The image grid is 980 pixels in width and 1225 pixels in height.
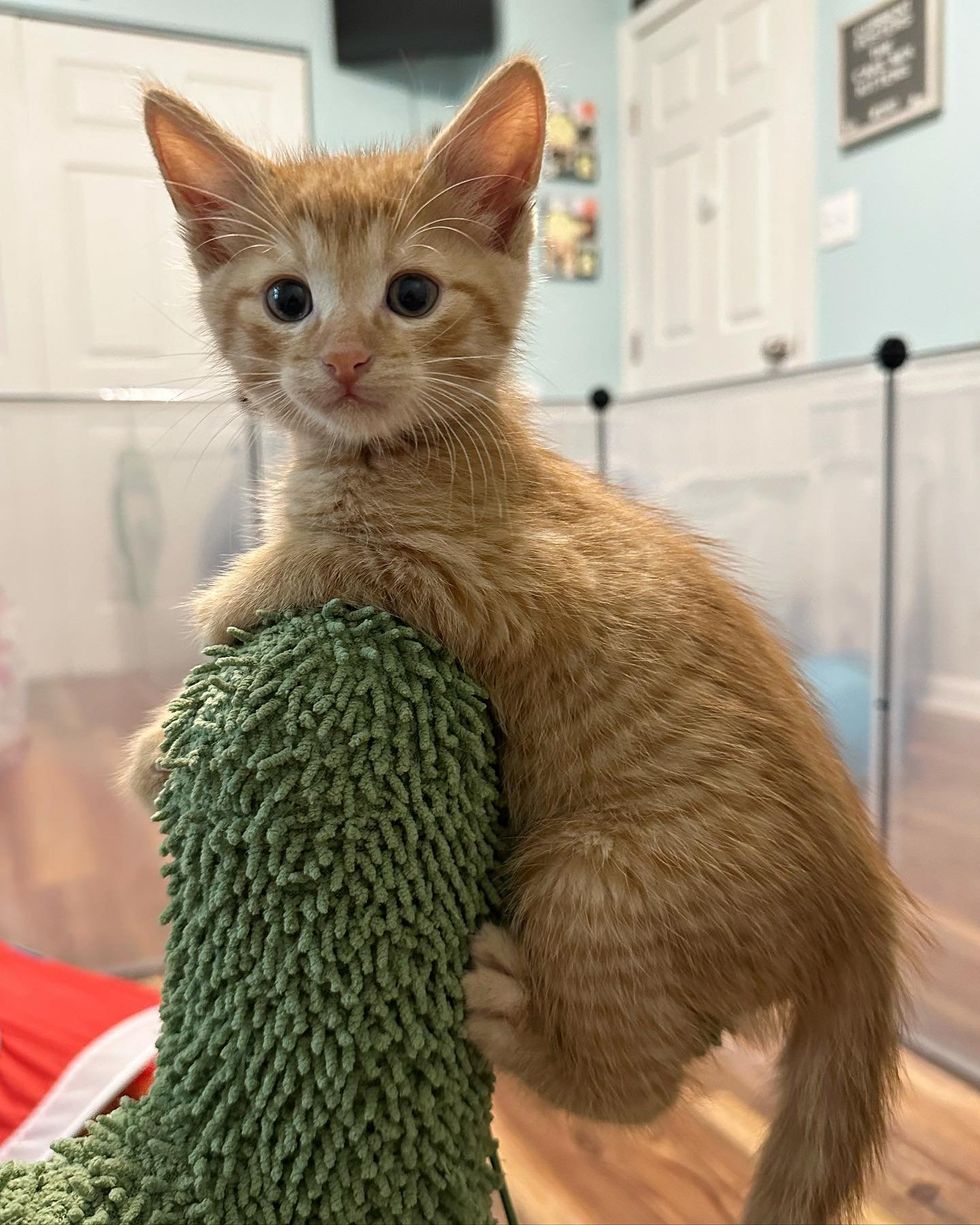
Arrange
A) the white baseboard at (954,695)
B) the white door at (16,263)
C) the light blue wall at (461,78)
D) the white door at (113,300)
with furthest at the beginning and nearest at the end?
the light blue wall at (461,78) < the white door at (16,263) < the white door at (113,300) < the white baseboard at (954,695)

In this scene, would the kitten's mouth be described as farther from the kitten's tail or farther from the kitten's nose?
the kitten's tail

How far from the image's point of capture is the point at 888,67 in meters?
2.73

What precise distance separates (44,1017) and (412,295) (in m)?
1.04

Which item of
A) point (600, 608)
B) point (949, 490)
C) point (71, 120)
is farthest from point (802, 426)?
point (71, 120)

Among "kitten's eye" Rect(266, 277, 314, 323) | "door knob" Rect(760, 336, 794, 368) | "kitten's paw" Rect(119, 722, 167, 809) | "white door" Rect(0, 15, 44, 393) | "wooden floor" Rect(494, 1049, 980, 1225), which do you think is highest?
"white door" Rect(0, 15, 44, 393)

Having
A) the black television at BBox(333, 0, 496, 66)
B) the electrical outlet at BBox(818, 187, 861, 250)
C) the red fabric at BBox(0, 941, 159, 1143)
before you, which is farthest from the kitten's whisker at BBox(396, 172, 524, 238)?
the black television at BBox(333, 0, 496, 66)

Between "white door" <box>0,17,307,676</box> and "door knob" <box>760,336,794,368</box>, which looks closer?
"white door" <box>0,17,307,676</box>

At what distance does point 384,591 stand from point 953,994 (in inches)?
46.9

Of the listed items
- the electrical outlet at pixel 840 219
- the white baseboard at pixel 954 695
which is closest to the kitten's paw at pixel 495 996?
the white baseboard at pixel 954 695

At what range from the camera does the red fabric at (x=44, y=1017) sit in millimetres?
1119

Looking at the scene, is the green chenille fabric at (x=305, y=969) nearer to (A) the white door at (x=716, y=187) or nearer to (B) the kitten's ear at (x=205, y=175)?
(B) the kitten's ear at (x=205, y=175)

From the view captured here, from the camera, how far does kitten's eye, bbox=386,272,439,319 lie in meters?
0.74

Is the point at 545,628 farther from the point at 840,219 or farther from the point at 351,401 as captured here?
the point at 840,219

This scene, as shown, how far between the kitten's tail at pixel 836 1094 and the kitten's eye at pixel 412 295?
572mm
